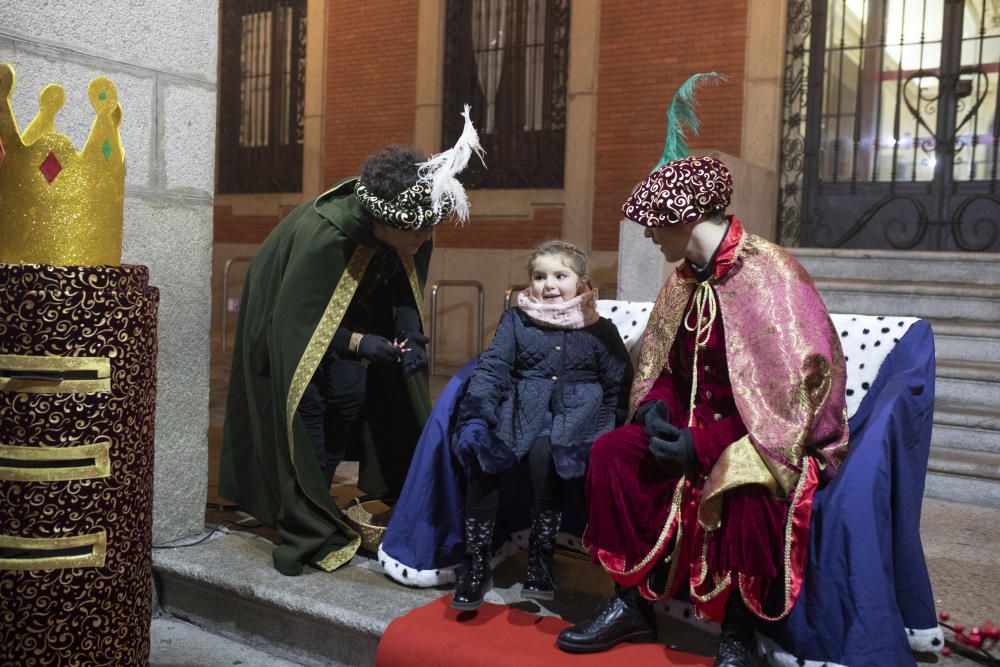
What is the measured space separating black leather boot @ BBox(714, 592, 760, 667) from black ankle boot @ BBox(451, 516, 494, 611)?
73cm

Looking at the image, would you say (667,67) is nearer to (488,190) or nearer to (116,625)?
(488,190)

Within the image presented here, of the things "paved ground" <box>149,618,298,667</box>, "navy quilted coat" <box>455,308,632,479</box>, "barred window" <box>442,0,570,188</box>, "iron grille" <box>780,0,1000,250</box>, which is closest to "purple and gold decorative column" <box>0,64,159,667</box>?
"paved ground" <box>149,618,298,667</box>

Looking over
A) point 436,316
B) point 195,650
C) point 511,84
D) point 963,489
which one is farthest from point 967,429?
point 511,84

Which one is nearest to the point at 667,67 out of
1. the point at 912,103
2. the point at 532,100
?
the point at 532,100

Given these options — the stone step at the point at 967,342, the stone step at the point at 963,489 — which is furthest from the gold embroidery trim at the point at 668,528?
the stone step at the point at 967,342

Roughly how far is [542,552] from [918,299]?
4274mm

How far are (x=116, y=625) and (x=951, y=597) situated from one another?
8.54 feet

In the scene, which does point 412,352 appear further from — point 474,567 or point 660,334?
point 660,334

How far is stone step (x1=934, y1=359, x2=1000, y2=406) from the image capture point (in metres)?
5.43

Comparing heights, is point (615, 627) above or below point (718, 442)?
below

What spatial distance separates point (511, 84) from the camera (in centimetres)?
1077

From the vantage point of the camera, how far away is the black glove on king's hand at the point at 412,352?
134 inches

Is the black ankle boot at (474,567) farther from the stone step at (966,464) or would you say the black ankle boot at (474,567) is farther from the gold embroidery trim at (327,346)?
the stone step at (966,464)

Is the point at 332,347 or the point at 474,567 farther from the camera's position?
the point at 332,347
